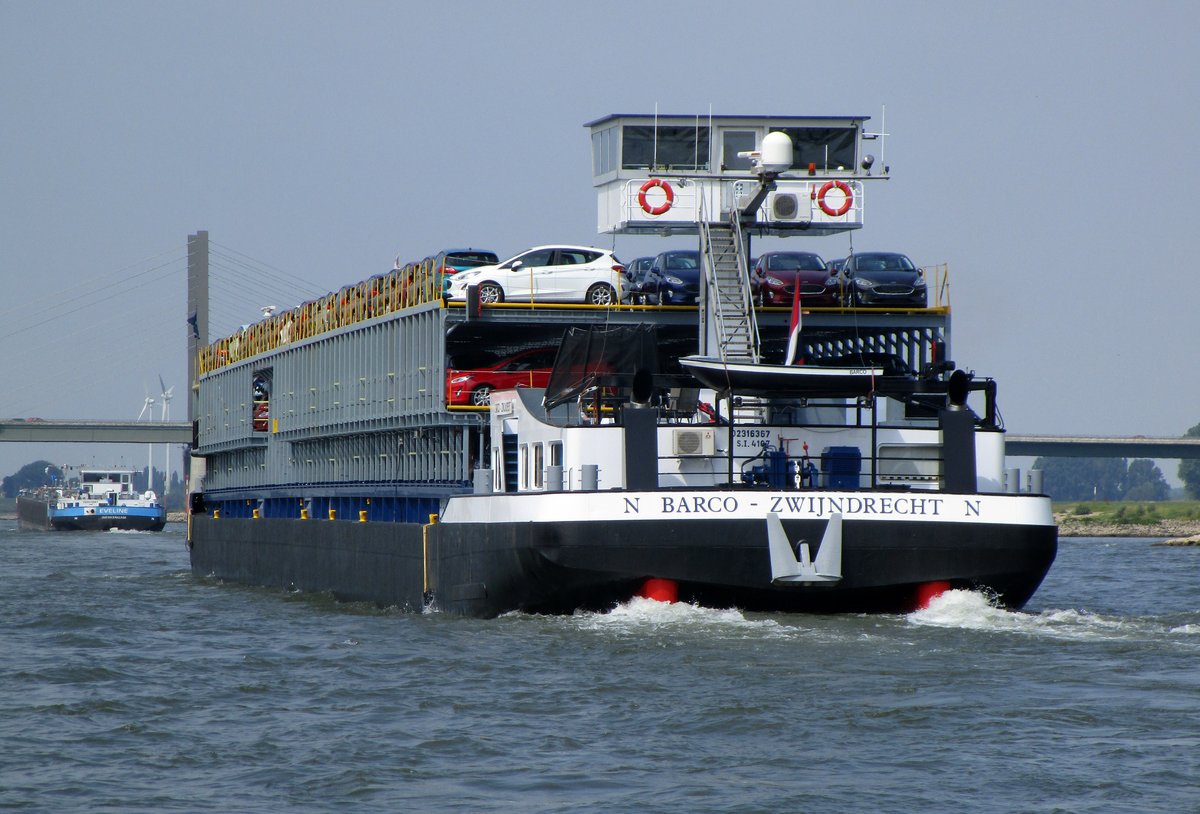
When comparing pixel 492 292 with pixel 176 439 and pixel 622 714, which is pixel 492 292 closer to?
pixel 622 714

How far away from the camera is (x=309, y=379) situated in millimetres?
42719

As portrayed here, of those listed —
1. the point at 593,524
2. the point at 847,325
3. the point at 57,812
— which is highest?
the point at 847,325

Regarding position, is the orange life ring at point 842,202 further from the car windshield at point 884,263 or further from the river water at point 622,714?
the river water at point 622,714

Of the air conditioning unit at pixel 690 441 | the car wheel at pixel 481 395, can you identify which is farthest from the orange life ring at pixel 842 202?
the air conditioning unit at pixel 690 441

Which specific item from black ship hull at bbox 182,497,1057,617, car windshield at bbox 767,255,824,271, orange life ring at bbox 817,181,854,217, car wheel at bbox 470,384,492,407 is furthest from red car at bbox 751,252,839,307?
black ship hull at bbox 182,497,1057,617

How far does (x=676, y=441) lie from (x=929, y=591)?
420 centimetres

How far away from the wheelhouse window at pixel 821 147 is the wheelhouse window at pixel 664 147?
1.57 m

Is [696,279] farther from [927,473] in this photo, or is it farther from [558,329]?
[927,473]

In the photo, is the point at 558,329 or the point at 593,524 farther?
the point at 558,329

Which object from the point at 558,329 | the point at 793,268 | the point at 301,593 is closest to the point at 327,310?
the point at 301,593

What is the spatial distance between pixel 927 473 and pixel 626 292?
8082 mm

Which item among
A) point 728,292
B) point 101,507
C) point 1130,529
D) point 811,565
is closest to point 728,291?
point 728,292

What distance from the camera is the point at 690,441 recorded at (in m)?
25.1

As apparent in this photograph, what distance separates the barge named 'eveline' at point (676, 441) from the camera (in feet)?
74.4
